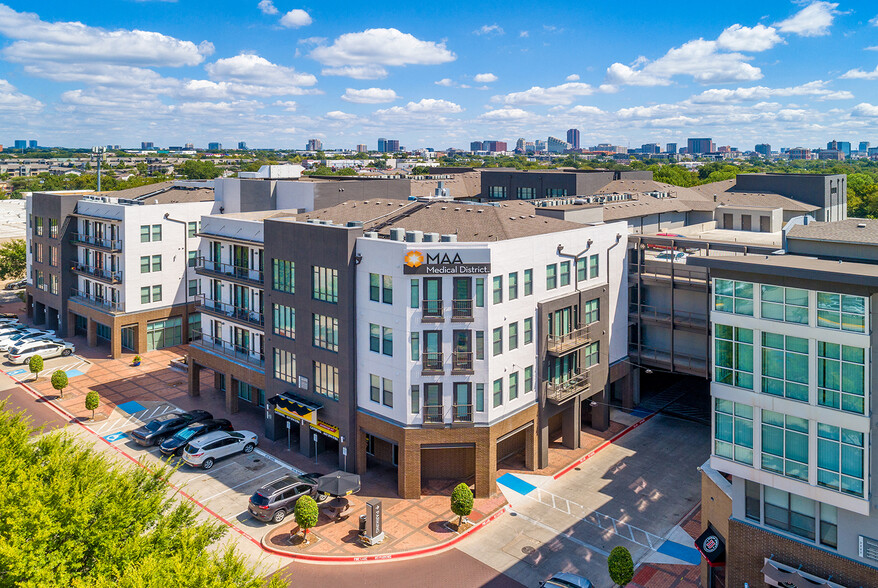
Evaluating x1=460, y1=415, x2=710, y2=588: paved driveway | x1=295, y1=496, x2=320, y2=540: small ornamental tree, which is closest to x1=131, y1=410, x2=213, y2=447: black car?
x1=295, y1=496, x2=320, y2=540: small ornamental tree

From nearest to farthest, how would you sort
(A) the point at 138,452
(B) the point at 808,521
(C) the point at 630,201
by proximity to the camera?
(B) the point at 808,521, (A) the point at 138,452, (C) the point at 630,201

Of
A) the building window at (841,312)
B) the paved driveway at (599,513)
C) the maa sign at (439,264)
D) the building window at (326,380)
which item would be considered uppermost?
the maa sign at (439,264)

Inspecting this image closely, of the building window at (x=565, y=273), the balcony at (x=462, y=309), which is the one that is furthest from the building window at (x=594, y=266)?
the balcony at (x=462, y=309)

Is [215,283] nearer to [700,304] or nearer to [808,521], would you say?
[700,304]

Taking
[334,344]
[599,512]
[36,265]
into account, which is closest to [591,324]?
[599,512]

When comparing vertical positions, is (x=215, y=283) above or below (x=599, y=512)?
above

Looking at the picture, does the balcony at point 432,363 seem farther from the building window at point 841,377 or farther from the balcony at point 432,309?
the building window at point 841,377
